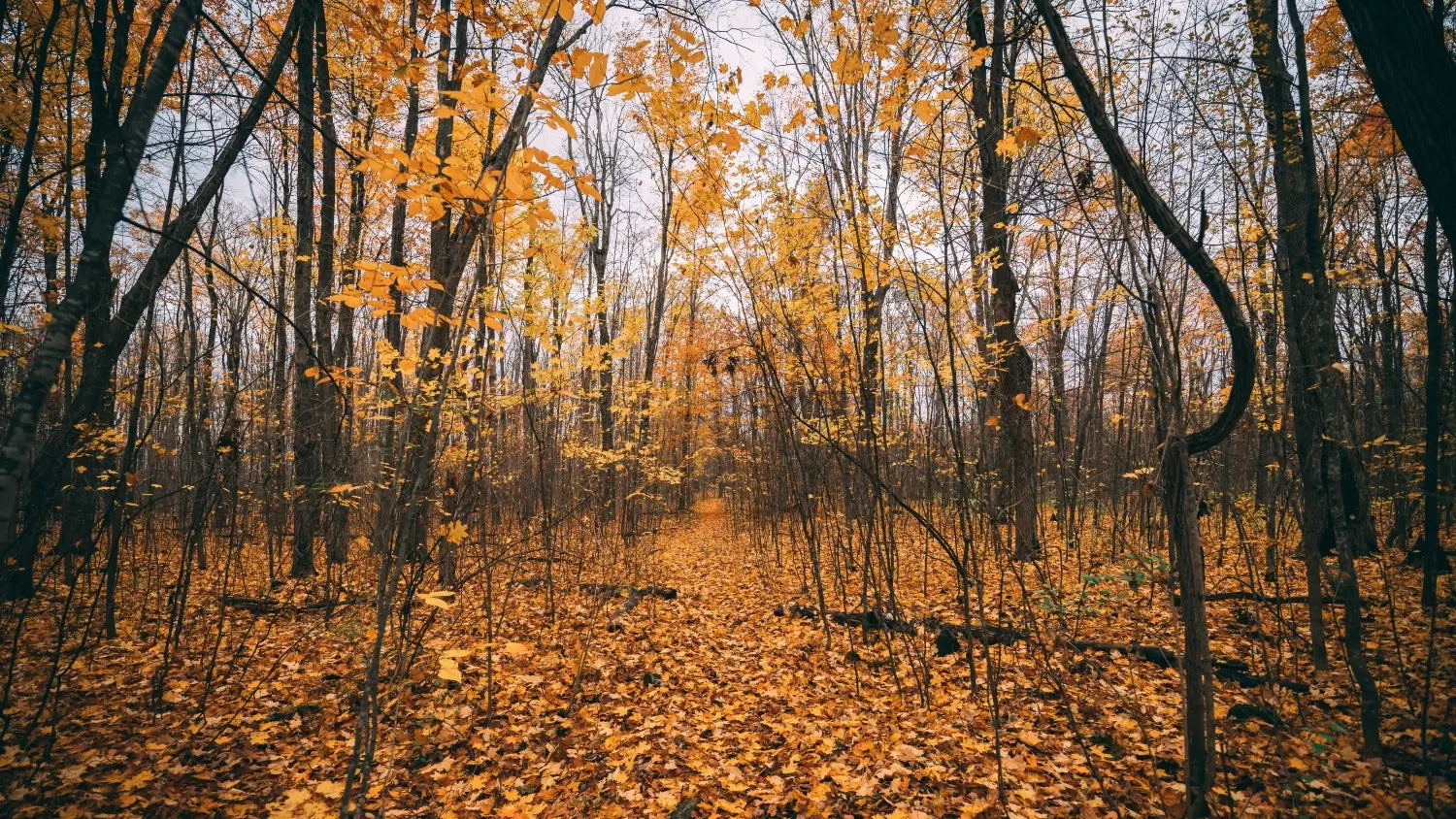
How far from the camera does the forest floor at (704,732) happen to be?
2633 mm

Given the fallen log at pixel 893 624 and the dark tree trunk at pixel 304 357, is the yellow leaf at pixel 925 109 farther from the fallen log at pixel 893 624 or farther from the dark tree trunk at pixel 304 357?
the dark tree trunk at pixel 304 357

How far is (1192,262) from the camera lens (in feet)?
6.23

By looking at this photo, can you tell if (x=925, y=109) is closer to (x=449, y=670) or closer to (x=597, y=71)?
(x=597, y=71)

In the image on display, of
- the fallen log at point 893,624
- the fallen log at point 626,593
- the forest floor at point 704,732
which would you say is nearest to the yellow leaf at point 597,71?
the forest floor at point 704,732

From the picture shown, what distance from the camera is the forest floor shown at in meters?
2.63

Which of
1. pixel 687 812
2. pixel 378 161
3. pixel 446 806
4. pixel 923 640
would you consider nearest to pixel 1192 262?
pixel 378 161

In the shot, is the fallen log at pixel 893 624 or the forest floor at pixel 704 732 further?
the fallen log at pixel 893 624

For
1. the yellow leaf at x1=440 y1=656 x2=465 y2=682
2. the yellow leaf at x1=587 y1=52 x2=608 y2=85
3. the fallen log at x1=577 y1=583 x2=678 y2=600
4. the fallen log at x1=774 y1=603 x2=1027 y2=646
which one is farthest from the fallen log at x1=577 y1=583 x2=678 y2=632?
the yellow leaf at x1=587 y1=52 x2=608 y2=85

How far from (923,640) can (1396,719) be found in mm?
2715

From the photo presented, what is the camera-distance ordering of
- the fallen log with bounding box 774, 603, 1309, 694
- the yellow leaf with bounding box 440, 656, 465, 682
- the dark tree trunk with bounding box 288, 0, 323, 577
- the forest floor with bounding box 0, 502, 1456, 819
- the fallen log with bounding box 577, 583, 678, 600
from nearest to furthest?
the yellow leaf with bounding box 440, 656, 465, 682
the forest floor with bounding box 0, 502, 1456, 819
the fallen log with bounding box 774, 603, 1309, 694
the fallen log with bounding box 577, 583, 678, 600
the dark tree trunk with bounding box 288, 0, 323, 577

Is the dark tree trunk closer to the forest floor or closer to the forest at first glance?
the forest

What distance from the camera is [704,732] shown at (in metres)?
3.51

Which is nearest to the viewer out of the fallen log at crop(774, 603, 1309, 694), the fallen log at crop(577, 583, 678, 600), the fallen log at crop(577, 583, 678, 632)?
the fallen log at crop(774, 603, 1309, 694)

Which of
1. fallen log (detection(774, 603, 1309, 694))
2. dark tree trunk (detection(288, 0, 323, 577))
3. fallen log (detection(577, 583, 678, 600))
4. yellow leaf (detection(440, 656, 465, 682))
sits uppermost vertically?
dark tree trunk (detection(288, 0, 323, 577))
